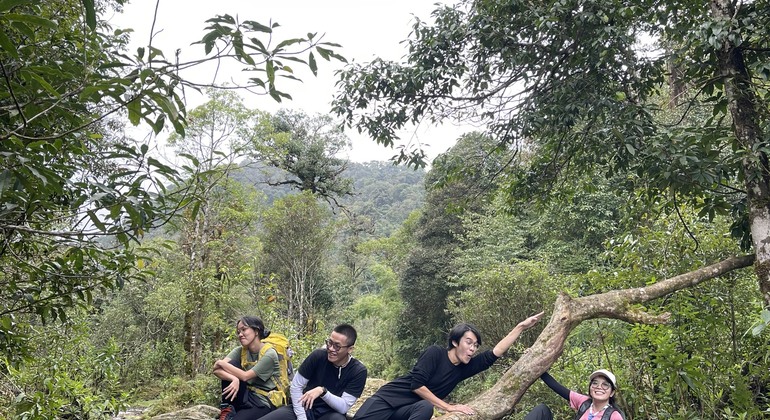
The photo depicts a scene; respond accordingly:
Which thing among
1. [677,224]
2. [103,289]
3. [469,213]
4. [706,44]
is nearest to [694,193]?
[706,44]

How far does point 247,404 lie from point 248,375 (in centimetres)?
25

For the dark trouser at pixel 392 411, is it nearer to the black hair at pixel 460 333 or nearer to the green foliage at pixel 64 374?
the black hair at pixel 460 333

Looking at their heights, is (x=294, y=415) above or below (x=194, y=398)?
above

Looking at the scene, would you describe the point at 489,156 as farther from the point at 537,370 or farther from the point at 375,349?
the point at 375,349

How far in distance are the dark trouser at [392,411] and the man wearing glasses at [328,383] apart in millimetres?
151

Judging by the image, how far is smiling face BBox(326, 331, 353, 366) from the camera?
11.7ft

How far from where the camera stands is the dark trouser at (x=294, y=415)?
11.6 feet

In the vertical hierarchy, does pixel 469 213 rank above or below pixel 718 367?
above

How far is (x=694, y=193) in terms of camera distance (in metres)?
3.77

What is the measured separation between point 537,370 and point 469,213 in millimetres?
13387

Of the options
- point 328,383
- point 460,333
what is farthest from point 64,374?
point 460,333

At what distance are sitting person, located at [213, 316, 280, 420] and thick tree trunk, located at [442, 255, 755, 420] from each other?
138 centimetres

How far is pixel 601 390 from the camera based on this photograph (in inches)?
136

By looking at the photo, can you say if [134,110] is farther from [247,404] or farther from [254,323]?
[247,404]
